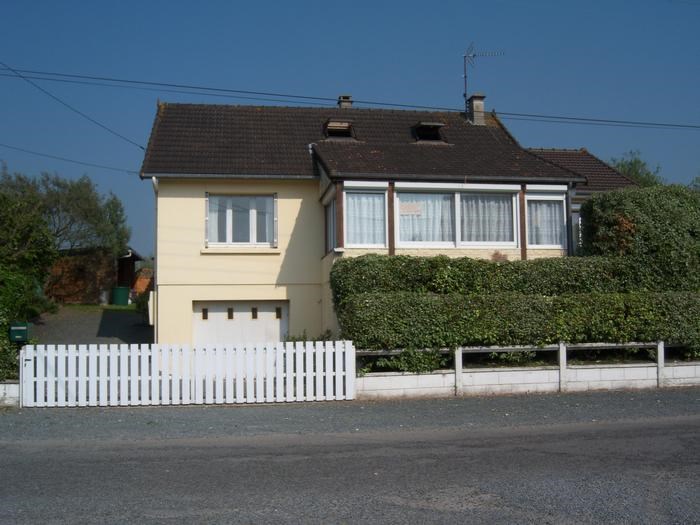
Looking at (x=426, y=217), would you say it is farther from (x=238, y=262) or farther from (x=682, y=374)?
(x=682, y=374)

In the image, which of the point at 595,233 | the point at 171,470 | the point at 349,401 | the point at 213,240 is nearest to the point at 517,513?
the point at 171,470

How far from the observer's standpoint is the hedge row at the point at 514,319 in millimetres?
13273

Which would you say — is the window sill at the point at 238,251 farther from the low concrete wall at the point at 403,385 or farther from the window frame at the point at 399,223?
the low concrete wall at the point at 403,385

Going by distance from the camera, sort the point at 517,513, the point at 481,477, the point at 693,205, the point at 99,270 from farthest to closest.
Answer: the point at 99,270 → the point at 693,205 → the point at 481,477 → the point at 517,513

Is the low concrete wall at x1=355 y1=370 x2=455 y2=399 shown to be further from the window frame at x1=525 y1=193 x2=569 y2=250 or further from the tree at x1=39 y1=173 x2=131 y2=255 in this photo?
the tree at x1=39 y1=173 x2=131 y2=255

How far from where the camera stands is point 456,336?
531 inches

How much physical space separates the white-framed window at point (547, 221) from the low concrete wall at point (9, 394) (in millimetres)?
Result: 11562

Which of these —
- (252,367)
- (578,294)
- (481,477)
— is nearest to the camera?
(481,477)

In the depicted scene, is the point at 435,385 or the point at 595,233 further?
the point at 595,233

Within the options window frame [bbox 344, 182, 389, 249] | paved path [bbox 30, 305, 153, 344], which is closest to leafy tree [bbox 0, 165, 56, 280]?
paved path [bbox 30, 305, 153, 344]

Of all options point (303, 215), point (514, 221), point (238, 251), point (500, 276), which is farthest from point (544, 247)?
point (238, 251)

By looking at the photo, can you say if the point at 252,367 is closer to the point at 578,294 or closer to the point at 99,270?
the point at 578,294

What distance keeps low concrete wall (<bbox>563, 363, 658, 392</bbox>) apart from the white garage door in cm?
758

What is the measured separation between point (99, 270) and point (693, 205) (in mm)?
26109
